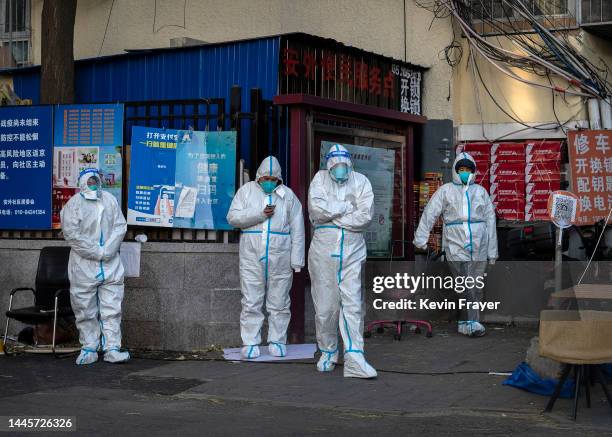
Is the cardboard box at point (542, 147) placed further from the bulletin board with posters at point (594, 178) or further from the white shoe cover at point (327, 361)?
the white shoe cover at point (327, 361)

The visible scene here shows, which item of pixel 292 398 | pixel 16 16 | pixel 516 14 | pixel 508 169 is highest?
pixel 16 16

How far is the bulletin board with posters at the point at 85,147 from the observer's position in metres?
11.7

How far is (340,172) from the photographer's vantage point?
9.82 metres

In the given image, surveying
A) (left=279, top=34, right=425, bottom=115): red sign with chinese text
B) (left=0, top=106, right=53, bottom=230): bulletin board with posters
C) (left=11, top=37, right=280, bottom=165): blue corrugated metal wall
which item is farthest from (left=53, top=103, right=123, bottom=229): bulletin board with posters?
(left=279, top=34, right=425, bottom=115): red sign with chinese text

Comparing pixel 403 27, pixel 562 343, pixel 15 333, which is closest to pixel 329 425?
pixel 562 343

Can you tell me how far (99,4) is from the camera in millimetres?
16984

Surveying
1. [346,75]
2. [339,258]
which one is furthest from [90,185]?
[346,75]

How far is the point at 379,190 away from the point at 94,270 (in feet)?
13.0

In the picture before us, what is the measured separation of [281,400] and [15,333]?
16.6 ft

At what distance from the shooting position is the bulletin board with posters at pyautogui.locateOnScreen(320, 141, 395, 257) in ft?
41.6

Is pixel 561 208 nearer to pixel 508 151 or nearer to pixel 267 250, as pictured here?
pixel 267 250

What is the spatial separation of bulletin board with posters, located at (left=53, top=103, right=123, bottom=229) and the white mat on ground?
226cm

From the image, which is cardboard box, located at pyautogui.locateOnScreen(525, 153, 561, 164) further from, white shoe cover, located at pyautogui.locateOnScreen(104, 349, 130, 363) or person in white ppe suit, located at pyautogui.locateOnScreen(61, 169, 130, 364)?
white shoe cover, located at pyautogui.locateOnScreen(104, 349, 130, 363)

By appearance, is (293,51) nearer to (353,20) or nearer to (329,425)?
(353,20)
